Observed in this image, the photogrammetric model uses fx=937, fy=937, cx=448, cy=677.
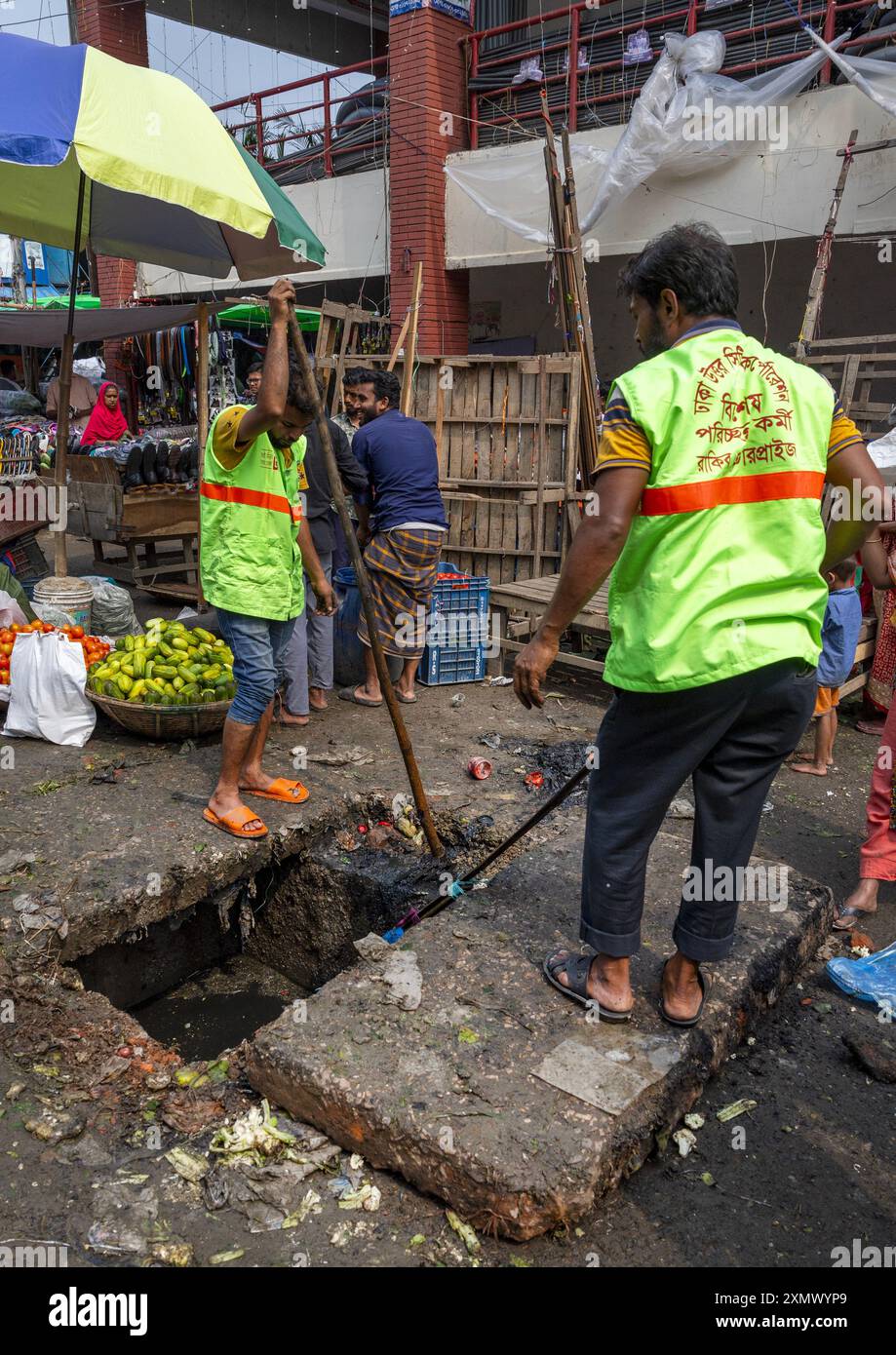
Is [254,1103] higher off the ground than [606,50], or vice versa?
[606,50]

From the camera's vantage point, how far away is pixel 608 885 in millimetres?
2740

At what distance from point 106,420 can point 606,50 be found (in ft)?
26.4

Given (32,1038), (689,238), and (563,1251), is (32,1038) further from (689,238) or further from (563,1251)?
(689,238)

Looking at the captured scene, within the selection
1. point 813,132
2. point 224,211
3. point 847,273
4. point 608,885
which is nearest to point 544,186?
point 813,132

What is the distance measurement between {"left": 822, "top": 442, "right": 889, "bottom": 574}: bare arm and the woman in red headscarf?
12.2 m

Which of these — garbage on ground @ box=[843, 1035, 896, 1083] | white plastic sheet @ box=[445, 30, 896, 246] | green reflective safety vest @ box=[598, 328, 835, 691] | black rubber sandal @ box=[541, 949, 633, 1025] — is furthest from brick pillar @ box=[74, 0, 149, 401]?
garbage on ground @ box=[843, 1035, 896, 1083]

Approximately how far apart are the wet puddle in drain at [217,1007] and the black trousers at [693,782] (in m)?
2.12

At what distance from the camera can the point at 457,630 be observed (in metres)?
7.04

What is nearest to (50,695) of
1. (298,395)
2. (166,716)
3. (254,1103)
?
(166,716)

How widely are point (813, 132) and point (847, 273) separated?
2.25 m

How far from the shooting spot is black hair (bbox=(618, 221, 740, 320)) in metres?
2.45

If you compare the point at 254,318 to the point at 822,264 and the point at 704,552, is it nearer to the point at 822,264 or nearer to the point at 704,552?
the point at 822,264

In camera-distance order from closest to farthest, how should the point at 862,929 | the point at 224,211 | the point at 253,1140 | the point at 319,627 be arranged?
1. the point at 253,1140
2. the point at 862,929
3. the point at 224,211
4. the point at 319,627

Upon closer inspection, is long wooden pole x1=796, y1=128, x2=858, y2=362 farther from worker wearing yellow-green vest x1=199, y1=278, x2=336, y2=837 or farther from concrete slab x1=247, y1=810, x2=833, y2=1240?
concrete slab x1=247, y1=810, x2=833, y2=1240
